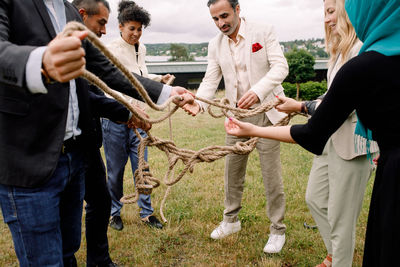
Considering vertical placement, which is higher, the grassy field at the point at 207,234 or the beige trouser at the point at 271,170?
the beige trouser at the point at 271,170

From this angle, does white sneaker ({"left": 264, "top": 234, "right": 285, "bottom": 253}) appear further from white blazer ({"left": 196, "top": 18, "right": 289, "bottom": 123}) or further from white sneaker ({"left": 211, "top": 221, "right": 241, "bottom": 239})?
white blazer ({"left": 196, "top": 18, "right": 289, "bottom": 123})

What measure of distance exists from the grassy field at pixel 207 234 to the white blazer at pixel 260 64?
1.29m

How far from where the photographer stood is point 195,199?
4.13 m

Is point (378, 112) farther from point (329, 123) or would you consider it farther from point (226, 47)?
point (226, 47)

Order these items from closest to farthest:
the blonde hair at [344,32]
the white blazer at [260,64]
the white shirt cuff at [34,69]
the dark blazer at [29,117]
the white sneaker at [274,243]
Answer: the white shirt cuff at [34,69] < the dark blazer at [29,117] < the blonde hair at [344,32] < the white blazer at [260,64] < the white sneaker at [274,243]

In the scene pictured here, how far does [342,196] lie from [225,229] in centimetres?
147

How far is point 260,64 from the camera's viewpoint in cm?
302

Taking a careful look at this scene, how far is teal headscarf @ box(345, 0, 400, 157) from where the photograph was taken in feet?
4.16

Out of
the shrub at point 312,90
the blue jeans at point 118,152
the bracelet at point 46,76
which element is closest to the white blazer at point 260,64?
the blue jeans at point 118,152

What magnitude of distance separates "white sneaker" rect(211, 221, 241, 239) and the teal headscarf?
2.42 meters

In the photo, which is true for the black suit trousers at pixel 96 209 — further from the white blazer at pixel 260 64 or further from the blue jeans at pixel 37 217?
the white blazer at pixel 260 64

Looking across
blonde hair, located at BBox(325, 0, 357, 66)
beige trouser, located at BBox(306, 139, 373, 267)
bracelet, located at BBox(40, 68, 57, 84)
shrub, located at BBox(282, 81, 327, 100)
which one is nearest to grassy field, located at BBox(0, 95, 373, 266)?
beige trouser, located at BBox(306, 139, 373, 267)

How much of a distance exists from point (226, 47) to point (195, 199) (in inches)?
81.1

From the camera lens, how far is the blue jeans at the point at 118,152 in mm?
3508
